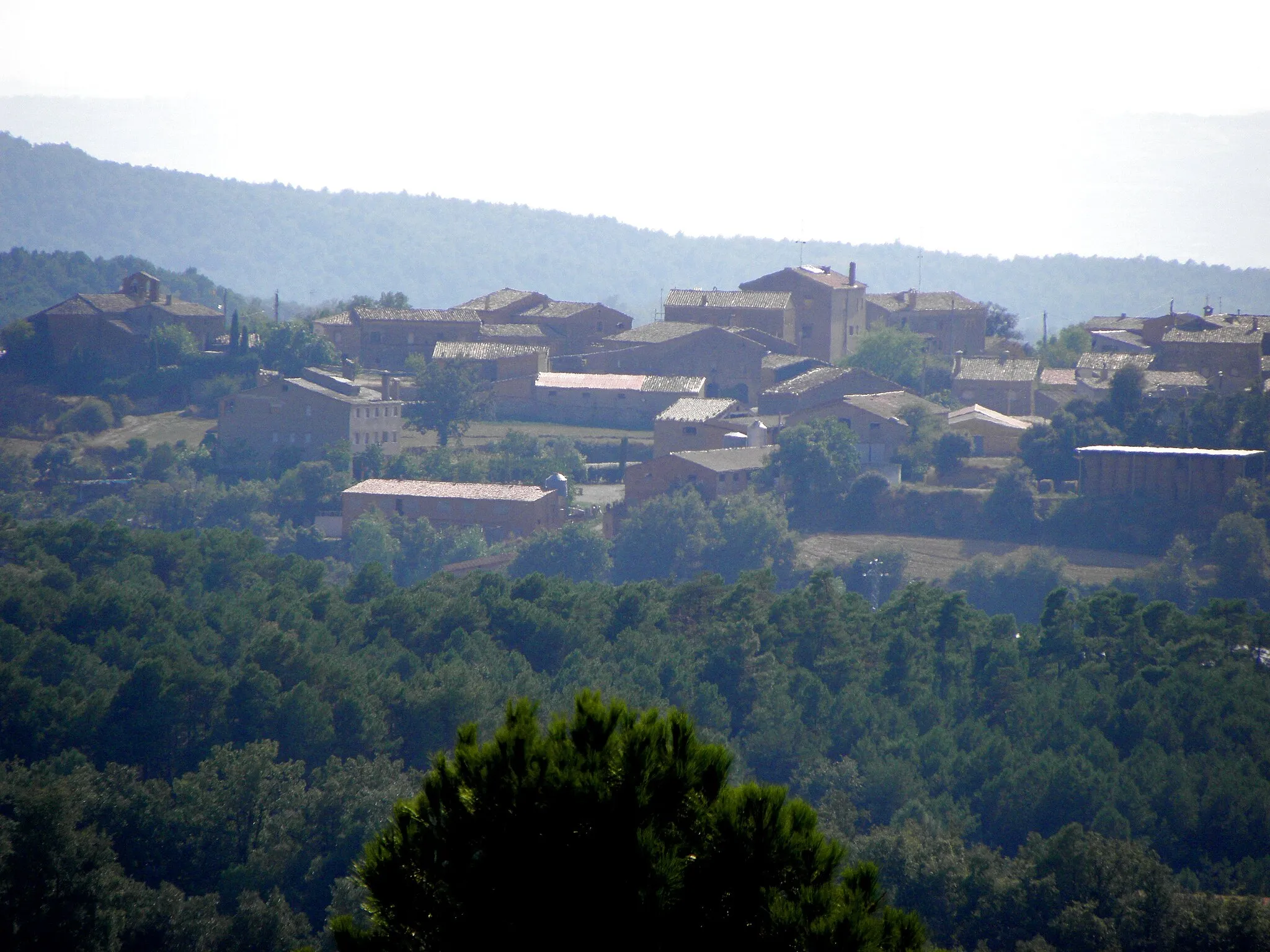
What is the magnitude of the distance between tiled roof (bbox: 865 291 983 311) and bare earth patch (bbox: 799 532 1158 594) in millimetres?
16440

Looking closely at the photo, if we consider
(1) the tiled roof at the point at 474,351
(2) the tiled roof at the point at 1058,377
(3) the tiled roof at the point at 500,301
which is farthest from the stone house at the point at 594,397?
(2) the tiled roof at the point at 1058,377

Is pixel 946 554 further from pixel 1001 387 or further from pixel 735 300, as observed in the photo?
pixel 735 300

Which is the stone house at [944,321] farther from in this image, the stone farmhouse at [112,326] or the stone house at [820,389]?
the stone farmhouse at [112,326]

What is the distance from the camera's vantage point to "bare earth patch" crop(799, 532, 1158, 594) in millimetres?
32812

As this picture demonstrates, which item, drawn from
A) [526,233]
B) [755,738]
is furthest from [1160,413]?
[526,233]

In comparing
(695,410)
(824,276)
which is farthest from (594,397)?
(824,276)

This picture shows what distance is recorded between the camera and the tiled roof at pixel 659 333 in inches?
1674

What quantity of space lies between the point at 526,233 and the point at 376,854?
190854mm

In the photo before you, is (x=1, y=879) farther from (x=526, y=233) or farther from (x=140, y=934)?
(x=526, y=233)

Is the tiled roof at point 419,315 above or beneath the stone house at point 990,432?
above

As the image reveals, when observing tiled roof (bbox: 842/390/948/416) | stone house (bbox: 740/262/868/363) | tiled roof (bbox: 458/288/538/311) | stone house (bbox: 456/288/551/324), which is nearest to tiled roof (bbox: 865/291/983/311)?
stone house (bbox: 740/262/868/363)

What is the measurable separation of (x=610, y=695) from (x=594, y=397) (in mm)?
22899

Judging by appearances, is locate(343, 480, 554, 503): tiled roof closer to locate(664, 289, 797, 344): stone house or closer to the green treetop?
locate(664, 289, 797, 344): stone house

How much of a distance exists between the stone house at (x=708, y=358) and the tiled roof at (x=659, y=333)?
0.04 meters
